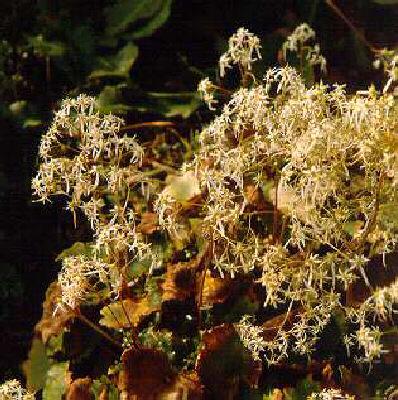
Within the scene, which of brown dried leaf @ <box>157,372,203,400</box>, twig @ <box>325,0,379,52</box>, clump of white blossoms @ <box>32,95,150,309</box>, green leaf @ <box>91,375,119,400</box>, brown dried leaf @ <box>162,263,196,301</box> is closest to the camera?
clump of white blossoms @ <box>32,95,150,309</box>

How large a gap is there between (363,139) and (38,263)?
3.99 ft

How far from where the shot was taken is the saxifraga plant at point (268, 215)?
151 centimetres

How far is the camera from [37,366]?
6.59ft

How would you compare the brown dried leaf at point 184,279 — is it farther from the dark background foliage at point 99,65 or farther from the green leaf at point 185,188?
the dark background foliage at point 99,65

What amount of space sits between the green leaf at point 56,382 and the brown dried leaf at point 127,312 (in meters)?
0.16

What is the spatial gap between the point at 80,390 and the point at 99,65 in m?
1.13

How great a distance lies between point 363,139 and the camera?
A: 148 centimetres

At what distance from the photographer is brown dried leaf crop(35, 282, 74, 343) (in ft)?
6.40

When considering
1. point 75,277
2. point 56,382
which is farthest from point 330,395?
point 56,382

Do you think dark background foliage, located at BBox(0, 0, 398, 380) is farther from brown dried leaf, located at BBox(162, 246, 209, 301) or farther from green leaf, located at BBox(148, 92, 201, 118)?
brown dried leaf, located at BBox(162, 246, 209, 301)

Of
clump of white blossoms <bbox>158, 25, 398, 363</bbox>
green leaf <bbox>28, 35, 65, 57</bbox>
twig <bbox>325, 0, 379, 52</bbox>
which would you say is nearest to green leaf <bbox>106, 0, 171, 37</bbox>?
green leaf <bbox>28, 35, 65, 57</bbox>

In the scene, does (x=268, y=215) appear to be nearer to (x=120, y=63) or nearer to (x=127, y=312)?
(x=127, y=312)

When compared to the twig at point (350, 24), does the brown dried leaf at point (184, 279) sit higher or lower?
lower

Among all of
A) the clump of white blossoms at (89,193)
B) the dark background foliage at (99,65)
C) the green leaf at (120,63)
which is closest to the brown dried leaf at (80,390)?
the clump of white blossoms at (89,193)
